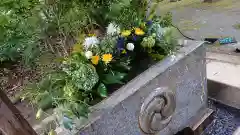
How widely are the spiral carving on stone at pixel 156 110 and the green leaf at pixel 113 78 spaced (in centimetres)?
25

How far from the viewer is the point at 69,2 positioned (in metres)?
2.06

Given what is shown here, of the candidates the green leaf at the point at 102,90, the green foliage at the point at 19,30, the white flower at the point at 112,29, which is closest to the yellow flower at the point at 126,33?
the white flower at the point at 112,29

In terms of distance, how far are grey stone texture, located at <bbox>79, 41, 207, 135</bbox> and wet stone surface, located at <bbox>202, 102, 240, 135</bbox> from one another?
19 centimetres

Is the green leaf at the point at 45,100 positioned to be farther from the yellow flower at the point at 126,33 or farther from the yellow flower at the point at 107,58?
the yellow flower at the point at 126,33

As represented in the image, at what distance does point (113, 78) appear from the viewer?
2068 millimetres

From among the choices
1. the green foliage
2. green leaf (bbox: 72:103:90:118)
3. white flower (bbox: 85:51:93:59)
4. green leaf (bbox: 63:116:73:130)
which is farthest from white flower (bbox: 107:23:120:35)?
green leaf (bbox: 63:116:73:130)

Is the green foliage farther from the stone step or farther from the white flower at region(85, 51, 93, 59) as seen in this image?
the stone step

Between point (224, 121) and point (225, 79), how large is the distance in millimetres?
421

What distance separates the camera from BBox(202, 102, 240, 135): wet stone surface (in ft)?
8.34

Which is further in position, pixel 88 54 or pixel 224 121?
pixel 224 121

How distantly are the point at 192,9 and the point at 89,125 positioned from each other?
15.3 ft

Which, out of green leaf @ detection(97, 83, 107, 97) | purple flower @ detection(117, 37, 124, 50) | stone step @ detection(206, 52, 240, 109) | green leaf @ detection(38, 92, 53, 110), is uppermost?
purple flower @ detection(117, 37, 124, 50)

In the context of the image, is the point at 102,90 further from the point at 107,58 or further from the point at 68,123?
the point at 68,123

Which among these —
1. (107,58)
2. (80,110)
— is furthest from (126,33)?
(80,110)
